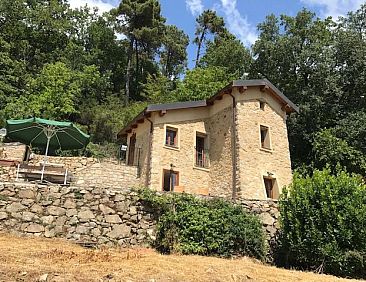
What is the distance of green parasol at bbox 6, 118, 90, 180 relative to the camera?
1611 centimetres

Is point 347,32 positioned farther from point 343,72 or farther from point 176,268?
point 176,268

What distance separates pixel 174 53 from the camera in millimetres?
43531

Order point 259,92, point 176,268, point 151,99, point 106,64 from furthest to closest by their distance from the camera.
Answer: point 106,64
point 151,99
point 259,92
point 176,268

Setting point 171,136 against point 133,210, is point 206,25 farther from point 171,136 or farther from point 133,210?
point 133,210

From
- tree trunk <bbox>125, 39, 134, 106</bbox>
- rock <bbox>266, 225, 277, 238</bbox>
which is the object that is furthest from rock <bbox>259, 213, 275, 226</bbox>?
tree trunk <bbox>125, 39, 134, 106</bbox>

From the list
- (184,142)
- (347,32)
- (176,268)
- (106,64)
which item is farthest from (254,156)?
(106,64)

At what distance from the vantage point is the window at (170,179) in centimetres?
1955

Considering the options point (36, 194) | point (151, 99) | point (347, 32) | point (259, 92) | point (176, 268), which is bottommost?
point (176, 268)

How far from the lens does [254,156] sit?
64.7 ft

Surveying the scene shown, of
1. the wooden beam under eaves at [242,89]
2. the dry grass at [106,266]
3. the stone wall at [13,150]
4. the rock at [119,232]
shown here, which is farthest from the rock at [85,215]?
the wooden beam under eaves at [242,89]

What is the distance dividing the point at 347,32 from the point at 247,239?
76.9 ft

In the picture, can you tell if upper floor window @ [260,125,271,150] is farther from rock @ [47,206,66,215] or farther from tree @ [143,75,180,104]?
tree @ [143,75,180,104]

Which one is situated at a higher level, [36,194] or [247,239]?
[36,194]

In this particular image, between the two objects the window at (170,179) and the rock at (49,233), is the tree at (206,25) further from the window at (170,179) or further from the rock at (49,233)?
the rock at (49,233)
